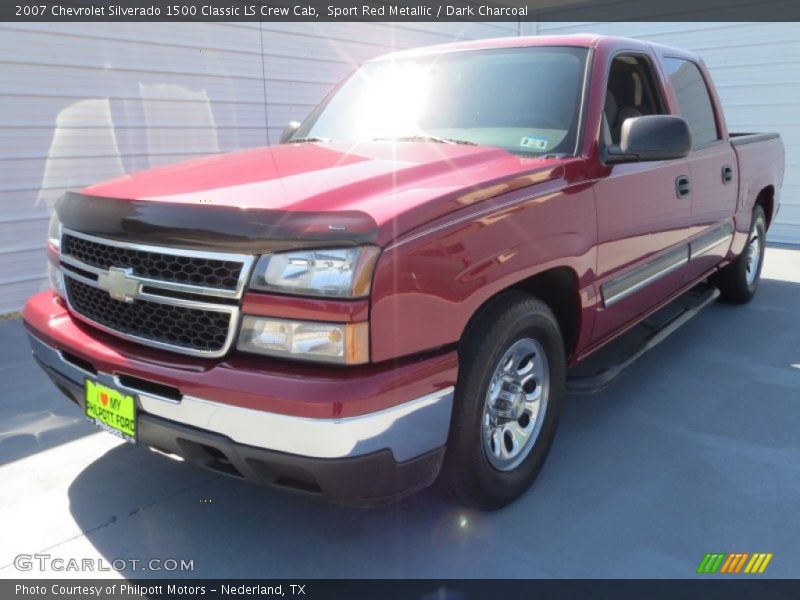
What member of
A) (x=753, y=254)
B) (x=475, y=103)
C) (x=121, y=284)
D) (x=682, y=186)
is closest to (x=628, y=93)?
(x=682, y=186)

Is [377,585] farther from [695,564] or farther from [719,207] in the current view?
[719,207]

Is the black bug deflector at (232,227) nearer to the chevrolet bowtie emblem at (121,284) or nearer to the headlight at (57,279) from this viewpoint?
the chevrolet bowtie emblem at (121,284)

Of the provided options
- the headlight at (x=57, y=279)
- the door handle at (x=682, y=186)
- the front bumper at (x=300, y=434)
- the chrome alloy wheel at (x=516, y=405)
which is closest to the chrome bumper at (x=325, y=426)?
the front bumper at (x=300, y=434)

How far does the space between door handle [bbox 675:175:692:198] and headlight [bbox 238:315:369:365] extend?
94.5 inches

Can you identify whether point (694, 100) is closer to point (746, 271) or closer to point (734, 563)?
point (746, 271)

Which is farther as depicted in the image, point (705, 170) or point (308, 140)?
Answer: point (705, 170)

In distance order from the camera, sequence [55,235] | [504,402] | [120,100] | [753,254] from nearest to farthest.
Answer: [504,402], [55,235], [753,254], [120,100]

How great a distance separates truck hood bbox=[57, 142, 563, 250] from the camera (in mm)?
1977

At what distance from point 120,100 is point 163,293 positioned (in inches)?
183

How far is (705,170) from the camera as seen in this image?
157 inches

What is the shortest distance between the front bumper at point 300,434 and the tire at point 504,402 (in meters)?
0.15

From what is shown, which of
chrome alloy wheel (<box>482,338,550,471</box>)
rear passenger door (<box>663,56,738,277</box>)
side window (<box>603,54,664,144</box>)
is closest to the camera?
chrome alloy wheel (<box>482,338,550,471</box>)
